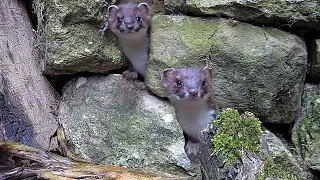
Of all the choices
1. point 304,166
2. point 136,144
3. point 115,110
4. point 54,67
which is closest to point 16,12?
point 54,67

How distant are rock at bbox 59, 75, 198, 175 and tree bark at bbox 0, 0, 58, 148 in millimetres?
149

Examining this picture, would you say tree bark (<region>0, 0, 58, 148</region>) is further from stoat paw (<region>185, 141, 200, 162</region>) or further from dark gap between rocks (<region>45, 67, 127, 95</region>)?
stoat paw (<region>185, 141, 200, 162</region>)

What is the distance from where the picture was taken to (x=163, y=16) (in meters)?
4.41

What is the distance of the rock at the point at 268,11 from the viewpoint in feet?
13.2

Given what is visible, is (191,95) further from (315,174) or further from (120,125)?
(315,174)

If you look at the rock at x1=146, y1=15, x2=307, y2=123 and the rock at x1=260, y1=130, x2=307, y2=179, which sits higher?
the rock at x1=146, y1=15, x2=307, y2=123

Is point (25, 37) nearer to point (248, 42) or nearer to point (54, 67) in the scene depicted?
point (54, 67)

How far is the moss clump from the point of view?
2.71m

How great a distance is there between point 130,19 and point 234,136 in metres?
1.97

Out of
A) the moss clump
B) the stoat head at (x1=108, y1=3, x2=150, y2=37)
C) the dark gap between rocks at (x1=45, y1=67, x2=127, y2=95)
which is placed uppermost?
the stoat head at (x1=108, y1=3, x2=150, y2=37)

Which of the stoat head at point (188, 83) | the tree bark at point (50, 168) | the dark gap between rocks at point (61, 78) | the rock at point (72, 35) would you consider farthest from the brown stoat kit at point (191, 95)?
the tree bark at point (50, 168)

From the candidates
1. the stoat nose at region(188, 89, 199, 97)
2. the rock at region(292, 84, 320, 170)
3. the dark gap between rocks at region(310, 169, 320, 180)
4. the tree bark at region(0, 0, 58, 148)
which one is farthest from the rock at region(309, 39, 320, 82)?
the tree bark at region(0, 0, 58, 148)

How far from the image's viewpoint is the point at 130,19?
4449 mm

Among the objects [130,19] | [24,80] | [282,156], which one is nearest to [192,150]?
[282,156]
